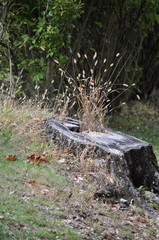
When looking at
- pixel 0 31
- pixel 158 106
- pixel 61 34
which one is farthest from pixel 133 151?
pixel 158 106

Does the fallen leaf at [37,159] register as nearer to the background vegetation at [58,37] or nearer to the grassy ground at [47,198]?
the grassy ground at [47,198]

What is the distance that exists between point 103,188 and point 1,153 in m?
1.43

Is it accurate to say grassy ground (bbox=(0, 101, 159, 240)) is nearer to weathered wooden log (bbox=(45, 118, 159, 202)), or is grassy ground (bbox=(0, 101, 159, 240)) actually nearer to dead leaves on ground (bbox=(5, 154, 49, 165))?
dead leaves on ground (bbox=(5, 154, 49, 165))

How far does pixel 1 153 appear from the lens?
5887 mm

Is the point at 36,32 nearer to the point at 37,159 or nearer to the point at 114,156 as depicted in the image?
the point at 37,159

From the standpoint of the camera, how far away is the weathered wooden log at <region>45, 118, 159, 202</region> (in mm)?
5707

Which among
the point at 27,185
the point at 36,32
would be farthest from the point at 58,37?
the point at 27,185

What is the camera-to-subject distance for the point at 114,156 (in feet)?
19.3

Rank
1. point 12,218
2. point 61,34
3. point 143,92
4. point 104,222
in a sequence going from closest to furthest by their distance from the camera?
point 12,218
point 104,222
point 61,34
point 143,92

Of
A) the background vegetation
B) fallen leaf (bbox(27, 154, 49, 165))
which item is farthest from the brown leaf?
the background vegetation

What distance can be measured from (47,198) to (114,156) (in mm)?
1301

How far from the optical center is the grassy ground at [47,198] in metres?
4.20

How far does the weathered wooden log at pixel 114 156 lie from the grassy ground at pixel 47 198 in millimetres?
179

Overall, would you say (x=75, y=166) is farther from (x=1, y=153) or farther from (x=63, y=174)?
(x=1, y=153)
